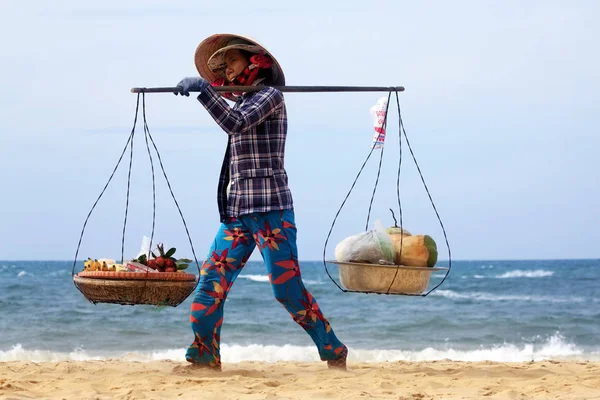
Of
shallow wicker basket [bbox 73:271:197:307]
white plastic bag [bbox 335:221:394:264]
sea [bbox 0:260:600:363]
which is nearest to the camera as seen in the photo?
shallow wicker basket [bbox 73:271:197:307]

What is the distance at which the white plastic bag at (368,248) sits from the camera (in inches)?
166

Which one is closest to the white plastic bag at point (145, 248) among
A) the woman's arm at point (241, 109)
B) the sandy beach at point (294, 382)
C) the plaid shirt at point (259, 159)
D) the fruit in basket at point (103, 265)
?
the fruit in basket at point (103, 265)

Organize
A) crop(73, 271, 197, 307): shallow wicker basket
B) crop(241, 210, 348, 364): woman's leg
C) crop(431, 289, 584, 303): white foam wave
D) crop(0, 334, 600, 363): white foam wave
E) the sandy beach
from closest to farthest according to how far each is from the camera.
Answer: the sandy beach, crop(73, 271, 197, 307): shallow wicker basket, crop(241, 210, 348, 364): woman's leg, crop(0, 334, 600, 363): white foam wave, crop(431, 289, 584, 303): white foam wave

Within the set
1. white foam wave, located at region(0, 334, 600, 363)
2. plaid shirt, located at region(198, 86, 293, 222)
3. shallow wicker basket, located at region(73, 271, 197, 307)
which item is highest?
plaid shirt, located at region(198, 86, 293, 222)

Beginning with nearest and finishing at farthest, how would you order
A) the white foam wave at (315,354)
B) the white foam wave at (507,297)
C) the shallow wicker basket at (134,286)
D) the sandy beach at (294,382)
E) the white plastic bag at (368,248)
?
the sandy beach at (294,382)
the shallow wicker basket at (134,286)
the white plastic bag at (368,248)
the white foam wave at (315,354)
the white foam wave at (507,297)

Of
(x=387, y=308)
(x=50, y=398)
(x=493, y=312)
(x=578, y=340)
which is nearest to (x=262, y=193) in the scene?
(x=50, y=398)

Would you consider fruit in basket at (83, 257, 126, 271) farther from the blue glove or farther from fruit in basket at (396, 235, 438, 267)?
fruit in basket at (396, 235, 438, 267)

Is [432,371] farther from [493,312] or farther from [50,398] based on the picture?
[493,312]

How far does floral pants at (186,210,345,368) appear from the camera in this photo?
4109 mm

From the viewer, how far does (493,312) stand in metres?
14.9

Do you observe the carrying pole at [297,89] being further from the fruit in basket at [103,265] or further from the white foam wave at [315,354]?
the white foam wave at [315,354]

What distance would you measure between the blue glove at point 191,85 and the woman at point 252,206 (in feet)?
0.70

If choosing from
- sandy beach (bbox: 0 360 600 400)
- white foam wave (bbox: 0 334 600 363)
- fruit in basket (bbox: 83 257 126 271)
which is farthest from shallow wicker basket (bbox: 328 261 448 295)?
white foam wave (bbox: 0 334 600 363)

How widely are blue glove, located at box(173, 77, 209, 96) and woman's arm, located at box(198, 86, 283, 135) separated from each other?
0.08ft
